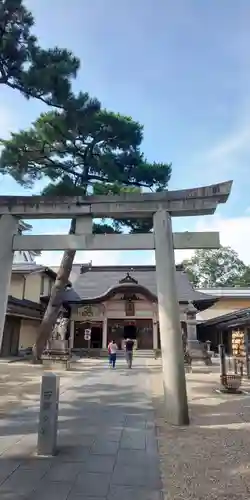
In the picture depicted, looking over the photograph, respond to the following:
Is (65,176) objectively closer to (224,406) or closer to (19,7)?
(19,7)

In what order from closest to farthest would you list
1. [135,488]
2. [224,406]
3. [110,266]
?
[135,488] → [224,406] → [110,266]

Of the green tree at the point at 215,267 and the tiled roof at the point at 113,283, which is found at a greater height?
the green tree at the point at 215,267

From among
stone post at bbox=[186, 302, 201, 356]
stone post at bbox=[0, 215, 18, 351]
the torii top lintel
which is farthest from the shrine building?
stone post at bbox=[0, 215, 18, 351]

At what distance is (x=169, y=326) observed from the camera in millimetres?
7750

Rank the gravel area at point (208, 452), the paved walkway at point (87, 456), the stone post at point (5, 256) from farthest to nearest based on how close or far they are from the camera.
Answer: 1. the stone post at point (5, 256)
2. the gravel area at point (208, 452)
3. the paved walkway at point (87, 456)

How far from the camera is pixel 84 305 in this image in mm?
29641

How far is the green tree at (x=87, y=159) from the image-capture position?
15922 mm

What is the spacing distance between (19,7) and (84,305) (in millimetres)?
22338

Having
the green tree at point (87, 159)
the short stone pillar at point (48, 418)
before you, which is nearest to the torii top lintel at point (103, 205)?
the short stone pillar at point (48, 418)

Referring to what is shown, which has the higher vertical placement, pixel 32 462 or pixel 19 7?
pixel 19 7

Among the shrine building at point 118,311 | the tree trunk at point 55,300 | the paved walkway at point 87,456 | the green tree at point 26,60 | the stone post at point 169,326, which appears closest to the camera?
→ the paved walkway at point 87,456

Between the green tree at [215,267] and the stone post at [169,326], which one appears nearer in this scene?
the stone post at [169,326]

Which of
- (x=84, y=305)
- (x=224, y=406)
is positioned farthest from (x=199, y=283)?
(x=224, y=406)

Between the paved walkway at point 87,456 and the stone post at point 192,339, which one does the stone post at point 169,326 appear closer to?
the paved walkway at point 87,456
